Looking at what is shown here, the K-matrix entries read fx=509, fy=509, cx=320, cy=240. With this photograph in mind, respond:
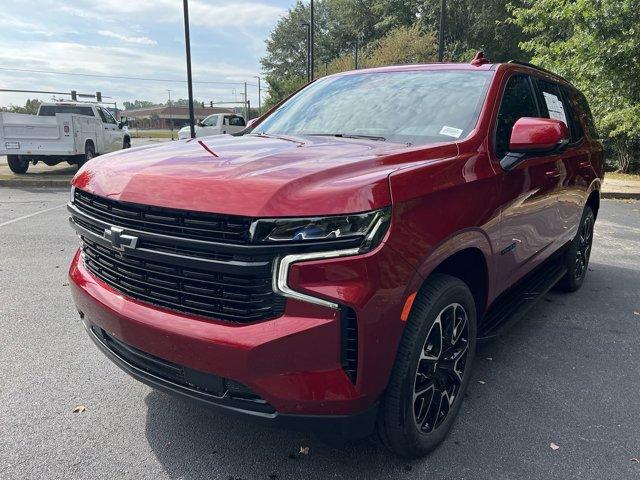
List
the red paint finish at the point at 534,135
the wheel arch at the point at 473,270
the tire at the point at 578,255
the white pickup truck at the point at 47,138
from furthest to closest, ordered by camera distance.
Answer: the white pickup truck at the point at 47,138 < the tire at the point at 578,255 < the red paint finish at the point at 534,135 < the wheel arch at the point at 473,270

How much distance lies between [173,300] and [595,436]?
2.27 m

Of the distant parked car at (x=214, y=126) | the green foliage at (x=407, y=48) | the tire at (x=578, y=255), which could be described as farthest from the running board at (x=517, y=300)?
the green foliage at (x=407, y=48)

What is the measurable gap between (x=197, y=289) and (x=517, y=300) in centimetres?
241

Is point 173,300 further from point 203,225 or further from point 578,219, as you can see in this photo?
point 578,219

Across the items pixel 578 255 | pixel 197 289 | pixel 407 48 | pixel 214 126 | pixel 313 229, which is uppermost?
pixel 407 48

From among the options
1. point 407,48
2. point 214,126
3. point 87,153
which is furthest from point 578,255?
point 407,48

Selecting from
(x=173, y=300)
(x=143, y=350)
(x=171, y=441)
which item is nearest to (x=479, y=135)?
(x=173, y=300)

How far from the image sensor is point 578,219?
467cm

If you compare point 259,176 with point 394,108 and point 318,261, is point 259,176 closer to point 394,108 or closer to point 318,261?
point 318,261

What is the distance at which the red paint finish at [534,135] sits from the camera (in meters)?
2.72

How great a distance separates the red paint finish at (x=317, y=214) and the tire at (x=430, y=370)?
0.42 feet

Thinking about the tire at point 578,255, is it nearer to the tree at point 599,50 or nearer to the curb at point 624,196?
the curb at point 624,196

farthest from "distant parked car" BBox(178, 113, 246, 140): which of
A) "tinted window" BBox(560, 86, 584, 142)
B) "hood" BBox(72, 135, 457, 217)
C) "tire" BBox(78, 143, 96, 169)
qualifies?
"hood" BBox(72, 135, 457, 217)

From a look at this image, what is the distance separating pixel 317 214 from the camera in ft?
6.02
